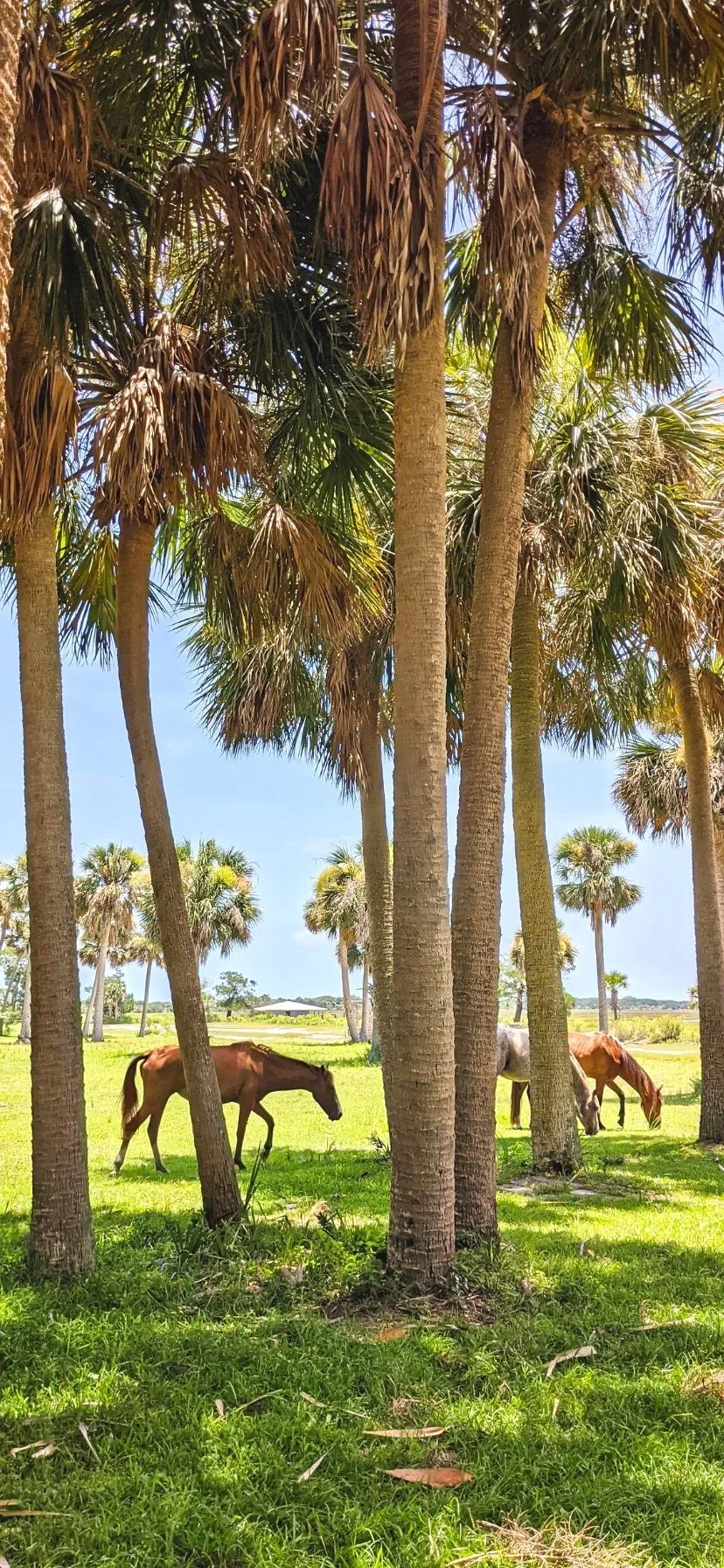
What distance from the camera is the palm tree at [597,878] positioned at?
46.0 m

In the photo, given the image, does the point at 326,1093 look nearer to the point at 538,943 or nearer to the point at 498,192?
the point at 538,943

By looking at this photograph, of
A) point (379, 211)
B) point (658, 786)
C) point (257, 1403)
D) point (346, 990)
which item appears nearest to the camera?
point (257, 1403)

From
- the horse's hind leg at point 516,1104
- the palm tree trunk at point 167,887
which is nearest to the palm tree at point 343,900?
the horse's hind leg at point 516,1104

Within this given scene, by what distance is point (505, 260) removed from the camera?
243 inches

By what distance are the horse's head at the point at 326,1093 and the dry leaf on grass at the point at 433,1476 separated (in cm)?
876

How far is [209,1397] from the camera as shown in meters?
4.46

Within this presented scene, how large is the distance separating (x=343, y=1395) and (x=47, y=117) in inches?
246

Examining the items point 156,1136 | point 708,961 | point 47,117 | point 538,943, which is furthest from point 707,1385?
point 708,961

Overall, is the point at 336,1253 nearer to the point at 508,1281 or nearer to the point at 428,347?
the point at 508,1281

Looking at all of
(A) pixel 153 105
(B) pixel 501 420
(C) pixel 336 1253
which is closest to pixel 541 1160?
(C) pixel 336 1253

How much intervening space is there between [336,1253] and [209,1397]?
2.26m

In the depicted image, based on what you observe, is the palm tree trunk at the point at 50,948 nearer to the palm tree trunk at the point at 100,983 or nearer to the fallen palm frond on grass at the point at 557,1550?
the fallen palm frond on grass at the point at 557,1550

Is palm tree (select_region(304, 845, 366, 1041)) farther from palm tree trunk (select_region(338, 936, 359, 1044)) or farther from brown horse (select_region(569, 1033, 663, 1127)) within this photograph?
brown horse (select_region(569, 1033, 663, 1127))

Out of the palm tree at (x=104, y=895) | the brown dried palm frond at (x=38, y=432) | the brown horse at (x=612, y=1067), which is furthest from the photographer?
the palm tree at (x=104, y=895)
